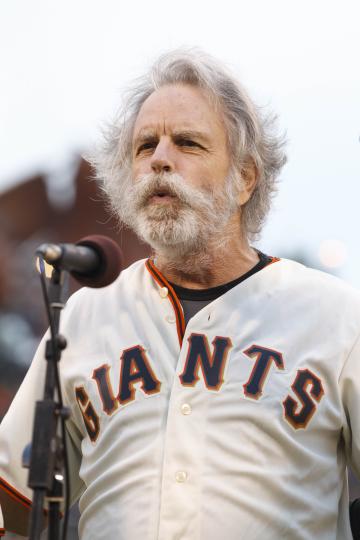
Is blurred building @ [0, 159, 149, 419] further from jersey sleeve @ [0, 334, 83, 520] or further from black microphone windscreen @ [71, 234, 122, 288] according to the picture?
black microphone windscreen @ [71, 234, 122, 288]

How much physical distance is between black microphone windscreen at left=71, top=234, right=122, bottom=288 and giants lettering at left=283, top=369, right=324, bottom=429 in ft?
2.86

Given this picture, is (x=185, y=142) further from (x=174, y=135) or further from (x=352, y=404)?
(x=352, y=404)

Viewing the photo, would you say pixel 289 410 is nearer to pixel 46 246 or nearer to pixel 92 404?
pixel 92 404

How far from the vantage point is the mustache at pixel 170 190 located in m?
2.92

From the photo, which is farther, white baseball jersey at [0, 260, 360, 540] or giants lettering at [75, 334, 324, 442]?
giants lettering at [75, 334, 324, 442]

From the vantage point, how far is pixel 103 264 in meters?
2.05

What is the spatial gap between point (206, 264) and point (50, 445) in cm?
130

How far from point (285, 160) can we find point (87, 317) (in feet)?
3.82

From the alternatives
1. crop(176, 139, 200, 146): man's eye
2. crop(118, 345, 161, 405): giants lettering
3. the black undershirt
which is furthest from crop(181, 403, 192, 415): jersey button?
crop(176, 139, 200, 146): man's eye

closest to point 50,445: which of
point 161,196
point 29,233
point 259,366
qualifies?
point 259,366

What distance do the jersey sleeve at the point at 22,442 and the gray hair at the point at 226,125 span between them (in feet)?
3.04

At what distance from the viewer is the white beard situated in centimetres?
292

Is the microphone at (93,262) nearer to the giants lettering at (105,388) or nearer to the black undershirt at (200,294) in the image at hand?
the giants lettering at (105,388)

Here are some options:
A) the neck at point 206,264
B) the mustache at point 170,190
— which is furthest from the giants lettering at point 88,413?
the mustache at point 170,190
